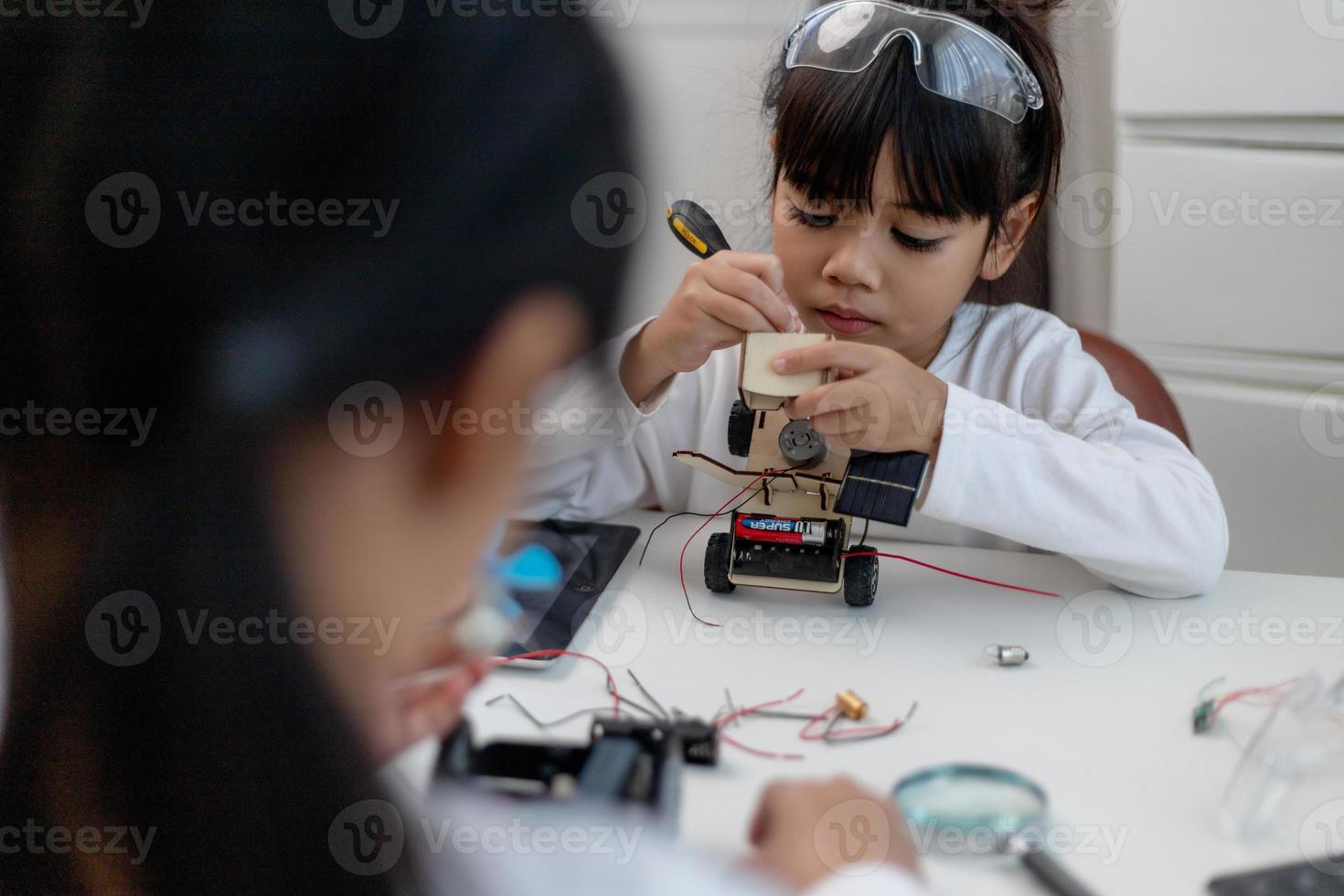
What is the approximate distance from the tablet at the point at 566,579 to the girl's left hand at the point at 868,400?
250 millimetres

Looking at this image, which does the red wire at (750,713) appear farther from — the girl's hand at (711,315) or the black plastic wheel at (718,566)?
the girl's hand at (711,315)

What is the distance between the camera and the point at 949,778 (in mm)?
687

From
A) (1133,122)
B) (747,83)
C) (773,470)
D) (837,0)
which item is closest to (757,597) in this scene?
(773,470)

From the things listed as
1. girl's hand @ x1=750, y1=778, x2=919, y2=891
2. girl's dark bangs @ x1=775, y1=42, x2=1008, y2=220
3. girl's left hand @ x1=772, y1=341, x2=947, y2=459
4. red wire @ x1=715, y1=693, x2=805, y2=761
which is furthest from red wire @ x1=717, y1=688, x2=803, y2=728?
girl's dark bangs @ x1=775, y1=42, x2=1008, y2=220

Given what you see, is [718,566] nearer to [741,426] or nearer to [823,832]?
[741,426]

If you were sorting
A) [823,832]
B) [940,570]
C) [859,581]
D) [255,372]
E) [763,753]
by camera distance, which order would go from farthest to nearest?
[940,570] → [859,581] → [763,753] → [823,832] → [255,372]

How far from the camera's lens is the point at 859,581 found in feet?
3.20

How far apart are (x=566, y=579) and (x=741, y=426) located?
0.74 feet

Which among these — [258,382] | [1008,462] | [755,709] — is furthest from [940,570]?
[258,382]

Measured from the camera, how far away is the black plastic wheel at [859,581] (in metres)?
0.98

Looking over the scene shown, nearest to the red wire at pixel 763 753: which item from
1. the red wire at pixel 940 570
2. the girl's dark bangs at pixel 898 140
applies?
the red wire at pixel 940 570

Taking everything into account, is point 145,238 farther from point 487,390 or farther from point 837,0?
point 837,0

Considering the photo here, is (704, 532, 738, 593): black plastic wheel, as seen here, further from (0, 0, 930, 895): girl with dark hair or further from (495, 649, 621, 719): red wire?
(0, 0, 930, 895): girl with dark hair

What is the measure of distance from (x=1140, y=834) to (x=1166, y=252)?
1505 mm
